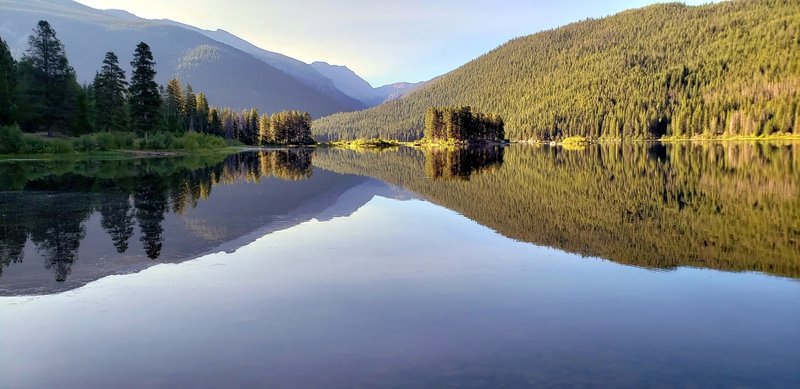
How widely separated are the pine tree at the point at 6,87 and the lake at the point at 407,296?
5864 centimetres

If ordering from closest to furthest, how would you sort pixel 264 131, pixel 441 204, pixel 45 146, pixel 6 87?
pixel 441 204 < pixel 45 146 < pixel 6 87 < pixel 264 131

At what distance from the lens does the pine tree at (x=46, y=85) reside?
75125mm

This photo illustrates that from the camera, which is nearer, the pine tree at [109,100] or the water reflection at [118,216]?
the water reflection at [118,216]

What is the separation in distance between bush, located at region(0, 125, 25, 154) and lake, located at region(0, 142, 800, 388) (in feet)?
164

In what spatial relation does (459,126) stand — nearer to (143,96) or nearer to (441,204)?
(143,96)

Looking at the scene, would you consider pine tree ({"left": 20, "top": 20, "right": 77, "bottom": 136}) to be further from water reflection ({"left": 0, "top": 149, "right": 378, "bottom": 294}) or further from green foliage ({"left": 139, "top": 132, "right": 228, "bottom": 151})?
water reflection ({"left": 0, "top": 149, "right": 378, "bottom": 294})

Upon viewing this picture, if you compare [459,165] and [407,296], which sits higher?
[459,165]

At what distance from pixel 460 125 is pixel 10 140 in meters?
130

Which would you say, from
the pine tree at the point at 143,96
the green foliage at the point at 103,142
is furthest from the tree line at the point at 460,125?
the green foliage at the point at 103,142

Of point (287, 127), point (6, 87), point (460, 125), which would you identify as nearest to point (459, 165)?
point (6, 87)

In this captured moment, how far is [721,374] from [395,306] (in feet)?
20.0

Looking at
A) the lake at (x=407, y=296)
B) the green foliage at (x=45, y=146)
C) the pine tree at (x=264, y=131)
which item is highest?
the pine tree at (x=264, y=131)

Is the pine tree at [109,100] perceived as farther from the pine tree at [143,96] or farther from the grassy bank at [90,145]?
the grassy bank at [90,145]

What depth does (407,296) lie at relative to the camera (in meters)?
11.9
